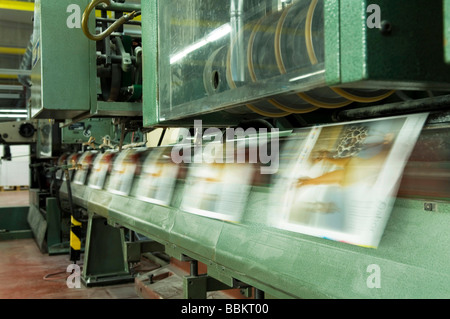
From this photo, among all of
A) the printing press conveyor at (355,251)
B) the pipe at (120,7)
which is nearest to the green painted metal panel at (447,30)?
the printing press conveyor at (355,251)

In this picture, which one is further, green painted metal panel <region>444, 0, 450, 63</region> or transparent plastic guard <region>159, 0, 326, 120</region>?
transparent plastic guard <region>159, 0, 326, 120</region>

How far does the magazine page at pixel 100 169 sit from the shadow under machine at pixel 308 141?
1.26 meters

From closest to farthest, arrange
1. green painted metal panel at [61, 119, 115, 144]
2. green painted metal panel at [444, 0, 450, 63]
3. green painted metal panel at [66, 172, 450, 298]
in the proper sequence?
green painted metal panel at [444, 0, 450, 63] < green painted metal panel at [66, 172, 450, 298] < green painted metal panel at [61, 119, 115, 144]

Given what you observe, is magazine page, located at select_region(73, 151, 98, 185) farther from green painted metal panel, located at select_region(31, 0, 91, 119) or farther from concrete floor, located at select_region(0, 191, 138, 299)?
green painted metal panel, located at select_region(31, 0, 91, 119)

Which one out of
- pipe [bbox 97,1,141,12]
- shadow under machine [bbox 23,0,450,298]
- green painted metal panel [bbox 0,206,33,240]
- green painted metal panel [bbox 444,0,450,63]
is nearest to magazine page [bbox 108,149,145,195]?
shadow under machine [bbox 23,0,450,298]

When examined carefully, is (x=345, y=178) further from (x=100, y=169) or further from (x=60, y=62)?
(x=100, y=169)

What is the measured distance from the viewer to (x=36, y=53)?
7.39 feet

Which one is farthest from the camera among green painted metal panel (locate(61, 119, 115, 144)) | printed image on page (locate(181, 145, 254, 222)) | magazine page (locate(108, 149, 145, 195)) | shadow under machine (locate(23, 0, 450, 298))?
green painted metal panel (locate(61, 119, 115, 144))

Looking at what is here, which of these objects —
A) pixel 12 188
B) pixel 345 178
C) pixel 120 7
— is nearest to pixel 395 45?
pixel 345 178

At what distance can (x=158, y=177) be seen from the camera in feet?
6.81

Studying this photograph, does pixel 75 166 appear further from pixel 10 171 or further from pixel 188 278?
pixel 10 171

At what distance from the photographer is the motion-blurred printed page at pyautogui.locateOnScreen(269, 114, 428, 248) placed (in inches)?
34.9

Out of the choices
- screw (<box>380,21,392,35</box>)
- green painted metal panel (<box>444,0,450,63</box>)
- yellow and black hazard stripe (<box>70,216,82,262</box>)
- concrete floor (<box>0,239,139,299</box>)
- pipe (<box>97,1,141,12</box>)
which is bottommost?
concrete floor (<box>0,239,139,299</box>)

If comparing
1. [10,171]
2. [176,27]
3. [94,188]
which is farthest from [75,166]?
[10,171]
